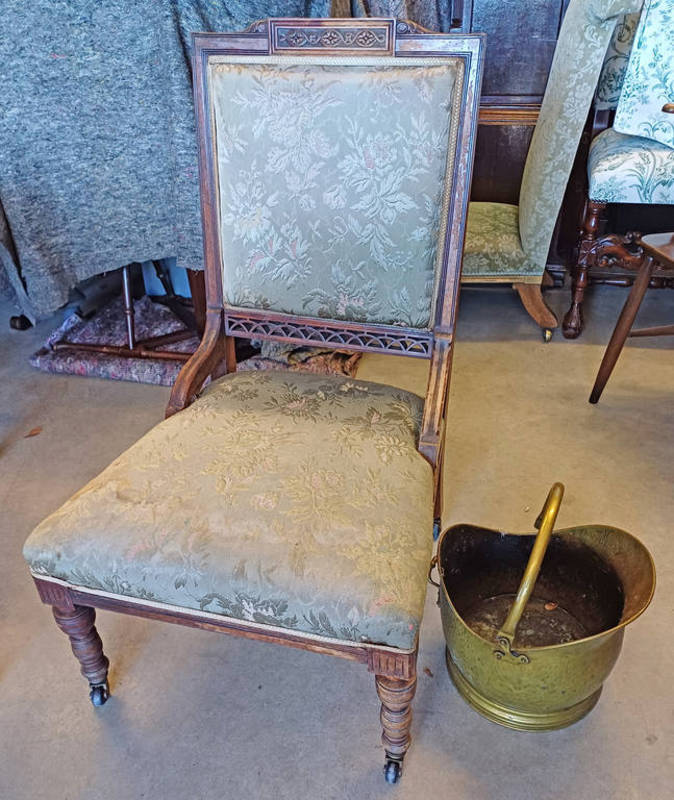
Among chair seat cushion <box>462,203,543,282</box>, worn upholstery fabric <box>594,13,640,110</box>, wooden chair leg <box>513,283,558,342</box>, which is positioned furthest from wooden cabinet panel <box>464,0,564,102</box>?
wooden chair leg <box>513,283,558,342</box>

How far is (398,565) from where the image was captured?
87 centimetres

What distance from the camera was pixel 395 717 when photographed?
0.96 metres

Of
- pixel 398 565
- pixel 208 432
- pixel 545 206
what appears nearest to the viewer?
pixel 398 565

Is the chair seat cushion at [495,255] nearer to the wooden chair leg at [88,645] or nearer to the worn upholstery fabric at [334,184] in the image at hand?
the worn upholstery fabric at [334,184]

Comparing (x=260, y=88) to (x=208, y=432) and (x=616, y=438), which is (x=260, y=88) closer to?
(x=208, y=432)

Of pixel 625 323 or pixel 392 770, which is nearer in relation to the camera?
pixel 392 770

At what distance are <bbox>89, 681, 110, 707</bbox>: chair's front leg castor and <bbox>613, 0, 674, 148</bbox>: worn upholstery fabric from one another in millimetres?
2285

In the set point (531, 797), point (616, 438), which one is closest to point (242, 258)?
point (531, 797)

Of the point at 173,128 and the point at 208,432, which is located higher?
the point at 173,128

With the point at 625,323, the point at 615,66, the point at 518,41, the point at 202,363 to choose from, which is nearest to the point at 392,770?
the point at 202,363

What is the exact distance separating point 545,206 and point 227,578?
1.97 meters

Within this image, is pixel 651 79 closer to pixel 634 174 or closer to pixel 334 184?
pixel 634 174

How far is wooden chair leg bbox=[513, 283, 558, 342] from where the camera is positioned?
2.45m

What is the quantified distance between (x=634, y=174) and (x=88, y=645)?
2.11 meters
